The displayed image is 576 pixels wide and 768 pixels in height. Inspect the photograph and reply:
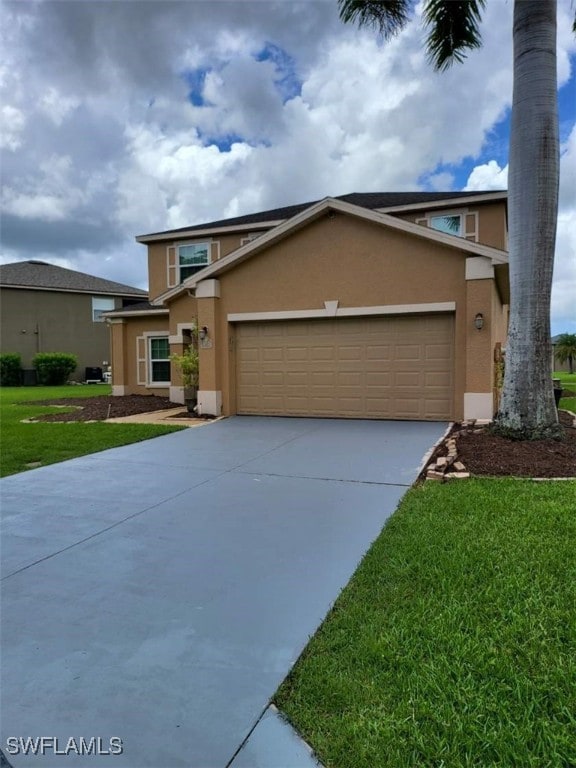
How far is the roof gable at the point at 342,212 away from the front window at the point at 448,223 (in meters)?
4.78

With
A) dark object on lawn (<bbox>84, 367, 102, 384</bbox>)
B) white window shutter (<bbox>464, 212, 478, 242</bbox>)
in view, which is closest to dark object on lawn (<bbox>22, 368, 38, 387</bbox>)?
dark object on lawn (<bbox>84, 367, 102, 384</bbox>)

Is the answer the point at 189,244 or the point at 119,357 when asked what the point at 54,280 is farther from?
the point at 189,244

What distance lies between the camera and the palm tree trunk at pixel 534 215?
7.81 metres

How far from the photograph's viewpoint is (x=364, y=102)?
1472cm

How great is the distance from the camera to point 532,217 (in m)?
7.86

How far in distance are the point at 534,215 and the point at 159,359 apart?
43.5ft

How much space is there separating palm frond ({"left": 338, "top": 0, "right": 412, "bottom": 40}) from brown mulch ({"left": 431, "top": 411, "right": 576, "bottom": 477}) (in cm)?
903

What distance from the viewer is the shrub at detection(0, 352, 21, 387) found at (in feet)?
93.4

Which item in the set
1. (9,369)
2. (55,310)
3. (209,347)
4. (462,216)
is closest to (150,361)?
(209,347)

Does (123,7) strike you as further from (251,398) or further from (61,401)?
(61,401)

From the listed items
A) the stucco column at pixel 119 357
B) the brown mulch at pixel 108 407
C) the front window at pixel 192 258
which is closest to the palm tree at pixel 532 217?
the brown mulch at pixel 108 407

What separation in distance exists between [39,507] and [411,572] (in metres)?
4.20

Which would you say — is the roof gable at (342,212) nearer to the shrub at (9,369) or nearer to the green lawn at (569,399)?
the green lawn at (569,399)

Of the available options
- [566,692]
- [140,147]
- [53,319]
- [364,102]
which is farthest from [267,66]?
[53,319]
